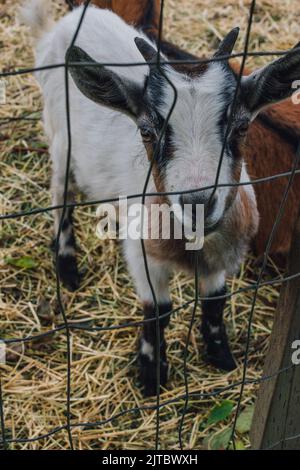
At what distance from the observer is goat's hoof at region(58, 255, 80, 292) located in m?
4.56

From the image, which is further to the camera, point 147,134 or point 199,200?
point 147,134

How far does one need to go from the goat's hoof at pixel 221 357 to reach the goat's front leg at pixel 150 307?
0.29 m

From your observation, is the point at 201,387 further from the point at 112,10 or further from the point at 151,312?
the point at 112,10

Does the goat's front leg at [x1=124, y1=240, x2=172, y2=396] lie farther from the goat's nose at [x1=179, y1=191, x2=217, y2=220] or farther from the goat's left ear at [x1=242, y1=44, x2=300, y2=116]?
the goat's left ear at [x1=242, y1=44, x2=300, y2=116]

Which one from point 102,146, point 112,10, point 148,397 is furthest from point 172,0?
point 148,397

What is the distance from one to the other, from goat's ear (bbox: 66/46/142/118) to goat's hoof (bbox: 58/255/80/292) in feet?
6.30

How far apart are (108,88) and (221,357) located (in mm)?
1968

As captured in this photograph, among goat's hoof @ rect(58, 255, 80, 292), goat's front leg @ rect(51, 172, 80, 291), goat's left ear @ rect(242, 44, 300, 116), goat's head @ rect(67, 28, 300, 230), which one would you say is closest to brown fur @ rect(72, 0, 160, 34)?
goat's front leg @ rect(51, 172, 80, 291)

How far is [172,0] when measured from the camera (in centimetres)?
679

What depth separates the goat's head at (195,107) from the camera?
2635mm

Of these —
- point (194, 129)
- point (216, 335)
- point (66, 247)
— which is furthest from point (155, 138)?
point (66, 247)

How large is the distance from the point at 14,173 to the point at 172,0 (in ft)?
9.02

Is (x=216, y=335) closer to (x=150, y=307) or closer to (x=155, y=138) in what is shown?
(x=150, y=307)

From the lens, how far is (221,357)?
13.2ft
